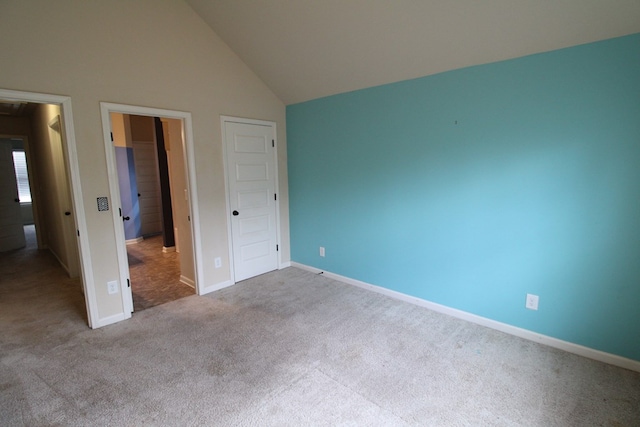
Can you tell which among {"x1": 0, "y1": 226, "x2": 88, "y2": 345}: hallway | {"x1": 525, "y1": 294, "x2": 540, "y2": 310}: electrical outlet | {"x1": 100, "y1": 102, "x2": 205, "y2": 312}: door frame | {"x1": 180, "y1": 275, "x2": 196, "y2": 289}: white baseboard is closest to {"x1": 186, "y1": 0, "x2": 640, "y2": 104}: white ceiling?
{"x1": 100, "y1": 102, "x2": 205, "y2": 312}: door frame

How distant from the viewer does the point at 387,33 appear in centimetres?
268

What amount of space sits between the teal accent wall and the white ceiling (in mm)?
152

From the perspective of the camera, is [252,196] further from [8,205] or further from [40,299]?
[8,205]

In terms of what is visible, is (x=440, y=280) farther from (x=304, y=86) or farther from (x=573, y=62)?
(x=304, y=86)

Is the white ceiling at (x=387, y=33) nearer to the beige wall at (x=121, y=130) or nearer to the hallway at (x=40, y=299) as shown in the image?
the hallway at (x=40, y=299)

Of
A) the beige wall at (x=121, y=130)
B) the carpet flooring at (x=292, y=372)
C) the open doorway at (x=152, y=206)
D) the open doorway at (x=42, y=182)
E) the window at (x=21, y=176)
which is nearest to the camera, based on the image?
the carpet flooring at (x=292, y=372)

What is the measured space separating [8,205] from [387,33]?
7.12 meters

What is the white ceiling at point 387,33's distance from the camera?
2059 millimetres

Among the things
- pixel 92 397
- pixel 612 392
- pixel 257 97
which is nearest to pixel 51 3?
pixel 257 97

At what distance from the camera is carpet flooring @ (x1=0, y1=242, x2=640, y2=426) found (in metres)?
1.87

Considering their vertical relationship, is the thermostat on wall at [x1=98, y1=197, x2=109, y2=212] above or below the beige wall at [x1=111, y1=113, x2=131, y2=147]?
below

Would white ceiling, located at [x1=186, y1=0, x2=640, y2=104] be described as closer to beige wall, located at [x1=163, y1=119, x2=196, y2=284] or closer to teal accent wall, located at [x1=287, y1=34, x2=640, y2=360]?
teal accent wall, located at [x1=287, y1=34, x2=640, y2=360]

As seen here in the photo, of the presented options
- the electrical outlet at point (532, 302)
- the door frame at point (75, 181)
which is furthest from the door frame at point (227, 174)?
the electrical outlet at point (532, 302)

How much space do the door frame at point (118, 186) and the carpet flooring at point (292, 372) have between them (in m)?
0.43
